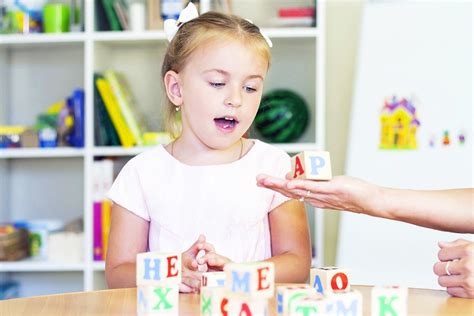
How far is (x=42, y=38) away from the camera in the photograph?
320 cm

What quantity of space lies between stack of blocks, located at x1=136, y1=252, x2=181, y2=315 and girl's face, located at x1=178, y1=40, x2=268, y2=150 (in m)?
0.56

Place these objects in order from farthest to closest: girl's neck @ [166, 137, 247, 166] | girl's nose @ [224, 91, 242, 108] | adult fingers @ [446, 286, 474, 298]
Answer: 1. girl's neck @ [166, 137, 247, 166]
2. girl's nose @ [224, 91, 242, 108]
3. adult fingers @ [446, 286, 474, 298]

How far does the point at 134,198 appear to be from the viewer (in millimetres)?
1806

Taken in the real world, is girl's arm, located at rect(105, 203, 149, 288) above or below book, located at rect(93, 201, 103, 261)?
above

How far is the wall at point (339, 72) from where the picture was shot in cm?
330

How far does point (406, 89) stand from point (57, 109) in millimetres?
1443

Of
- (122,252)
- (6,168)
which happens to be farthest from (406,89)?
(6,168)

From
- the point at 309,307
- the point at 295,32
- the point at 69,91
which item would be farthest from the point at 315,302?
the point at 69,91

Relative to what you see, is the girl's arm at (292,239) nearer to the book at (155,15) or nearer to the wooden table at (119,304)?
the wooden table at (119,304)

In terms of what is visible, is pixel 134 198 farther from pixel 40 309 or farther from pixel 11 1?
pixel 11 1

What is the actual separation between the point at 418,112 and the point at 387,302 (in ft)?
6.22

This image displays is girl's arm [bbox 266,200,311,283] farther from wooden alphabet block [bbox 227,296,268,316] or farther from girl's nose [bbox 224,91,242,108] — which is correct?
wooden alphabet block [bbox 227,296,268,316]

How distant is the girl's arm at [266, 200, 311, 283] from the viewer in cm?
173

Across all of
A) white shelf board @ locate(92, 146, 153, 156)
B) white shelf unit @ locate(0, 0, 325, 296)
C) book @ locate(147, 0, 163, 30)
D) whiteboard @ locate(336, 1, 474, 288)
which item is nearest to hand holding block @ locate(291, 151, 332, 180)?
whiteboard @ locate(336, 1, 474, 288)
